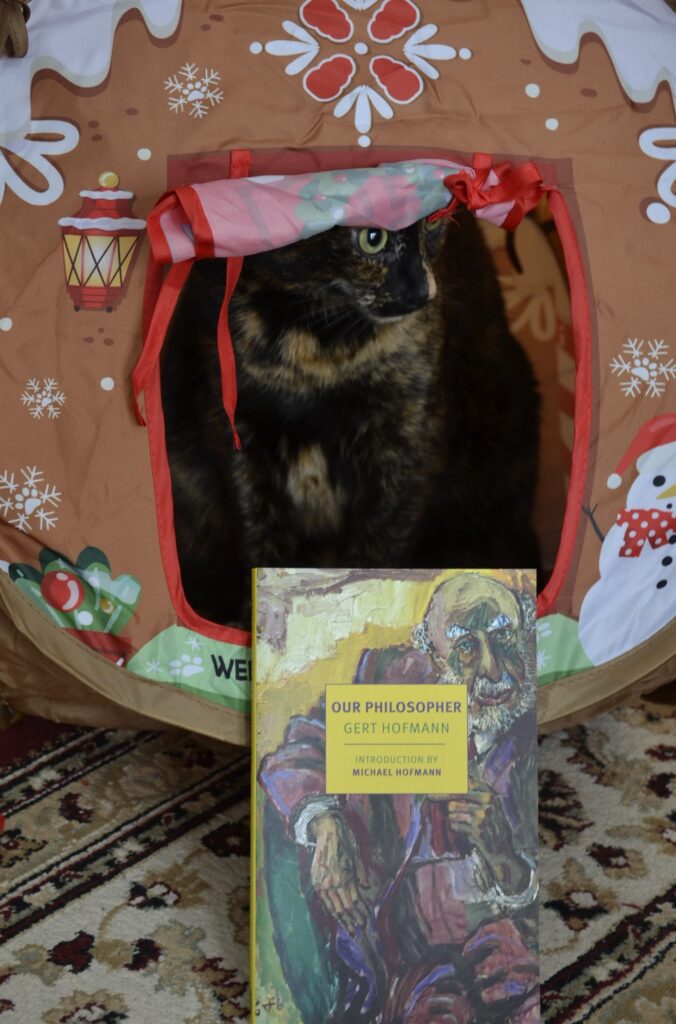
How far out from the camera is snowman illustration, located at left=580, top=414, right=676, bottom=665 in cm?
117

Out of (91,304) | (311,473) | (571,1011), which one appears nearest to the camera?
(571,1011)

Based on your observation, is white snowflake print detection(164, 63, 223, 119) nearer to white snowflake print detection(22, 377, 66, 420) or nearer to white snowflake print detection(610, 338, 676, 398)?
white snowflake print detection(22, 377, 66, 420)

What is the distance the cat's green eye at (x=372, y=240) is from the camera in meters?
1.19

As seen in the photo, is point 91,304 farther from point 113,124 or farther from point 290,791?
point 290,791

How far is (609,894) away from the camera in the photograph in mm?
1159

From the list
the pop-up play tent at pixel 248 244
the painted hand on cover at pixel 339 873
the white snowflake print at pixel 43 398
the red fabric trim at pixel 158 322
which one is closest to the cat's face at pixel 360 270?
the pop-up play tent at pixel 248 244

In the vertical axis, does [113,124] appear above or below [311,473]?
above

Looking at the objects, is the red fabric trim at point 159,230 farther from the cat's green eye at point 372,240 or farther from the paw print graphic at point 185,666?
the paw print graphic at point 185,666

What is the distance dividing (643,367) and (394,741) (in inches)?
19.3

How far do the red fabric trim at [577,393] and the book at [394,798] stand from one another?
3.5 inches

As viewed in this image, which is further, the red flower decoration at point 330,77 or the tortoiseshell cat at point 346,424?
the tortoiseshell cat at point 346,424

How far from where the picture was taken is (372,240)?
1197 mm

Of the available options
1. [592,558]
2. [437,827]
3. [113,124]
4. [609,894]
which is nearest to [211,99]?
[113,124]

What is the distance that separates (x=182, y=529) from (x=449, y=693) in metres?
0.59
